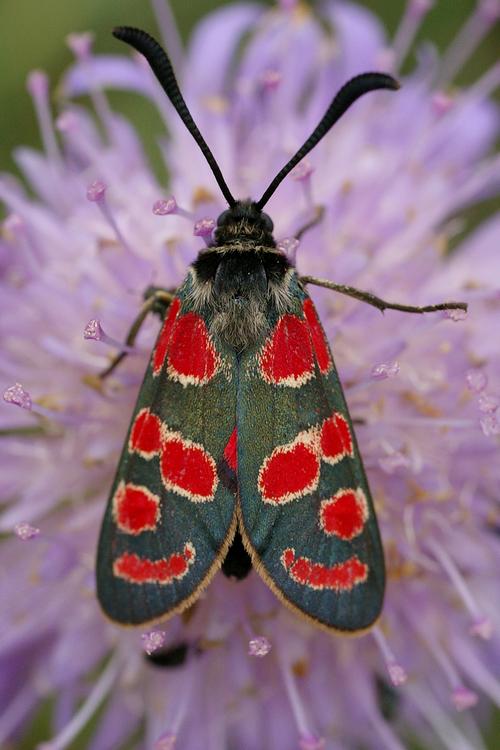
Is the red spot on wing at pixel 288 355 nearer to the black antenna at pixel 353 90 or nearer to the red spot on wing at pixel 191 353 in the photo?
the red spot on wing at pixel 191 353

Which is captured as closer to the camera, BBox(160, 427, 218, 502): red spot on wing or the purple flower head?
BBox(160, 427, 218, 502): red spot on wing

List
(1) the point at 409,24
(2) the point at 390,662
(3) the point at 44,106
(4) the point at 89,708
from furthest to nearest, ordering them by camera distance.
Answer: (1) the point at 409,24 → (3) the point at 44,106 → (4) the point at 89,708 → (2) the point at 390,662

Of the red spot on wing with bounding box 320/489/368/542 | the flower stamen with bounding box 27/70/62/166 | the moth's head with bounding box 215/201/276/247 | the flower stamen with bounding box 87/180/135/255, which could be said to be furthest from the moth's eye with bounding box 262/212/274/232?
the flower stamen with bounding box 27/70/62/166

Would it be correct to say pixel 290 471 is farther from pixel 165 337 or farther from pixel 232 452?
pixel 165 337

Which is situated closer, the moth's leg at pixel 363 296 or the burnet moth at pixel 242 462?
the burnet moth at pixel 242 462

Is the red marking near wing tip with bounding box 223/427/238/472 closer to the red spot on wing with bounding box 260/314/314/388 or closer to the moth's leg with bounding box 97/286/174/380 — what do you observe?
the red spot on wing with bounding box 260/314/314/388

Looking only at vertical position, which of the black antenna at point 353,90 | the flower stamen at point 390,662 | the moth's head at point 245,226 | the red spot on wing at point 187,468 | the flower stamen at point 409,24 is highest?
the flower stamen at point 409,24

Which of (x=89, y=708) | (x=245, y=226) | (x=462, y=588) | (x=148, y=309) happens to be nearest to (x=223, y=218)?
(x=245, y=226)

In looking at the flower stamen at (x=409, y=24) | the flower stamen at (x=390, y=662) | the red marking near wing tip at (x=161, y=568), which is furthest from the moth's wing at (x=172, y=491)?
the flower stamen at (x=409, y=24)
